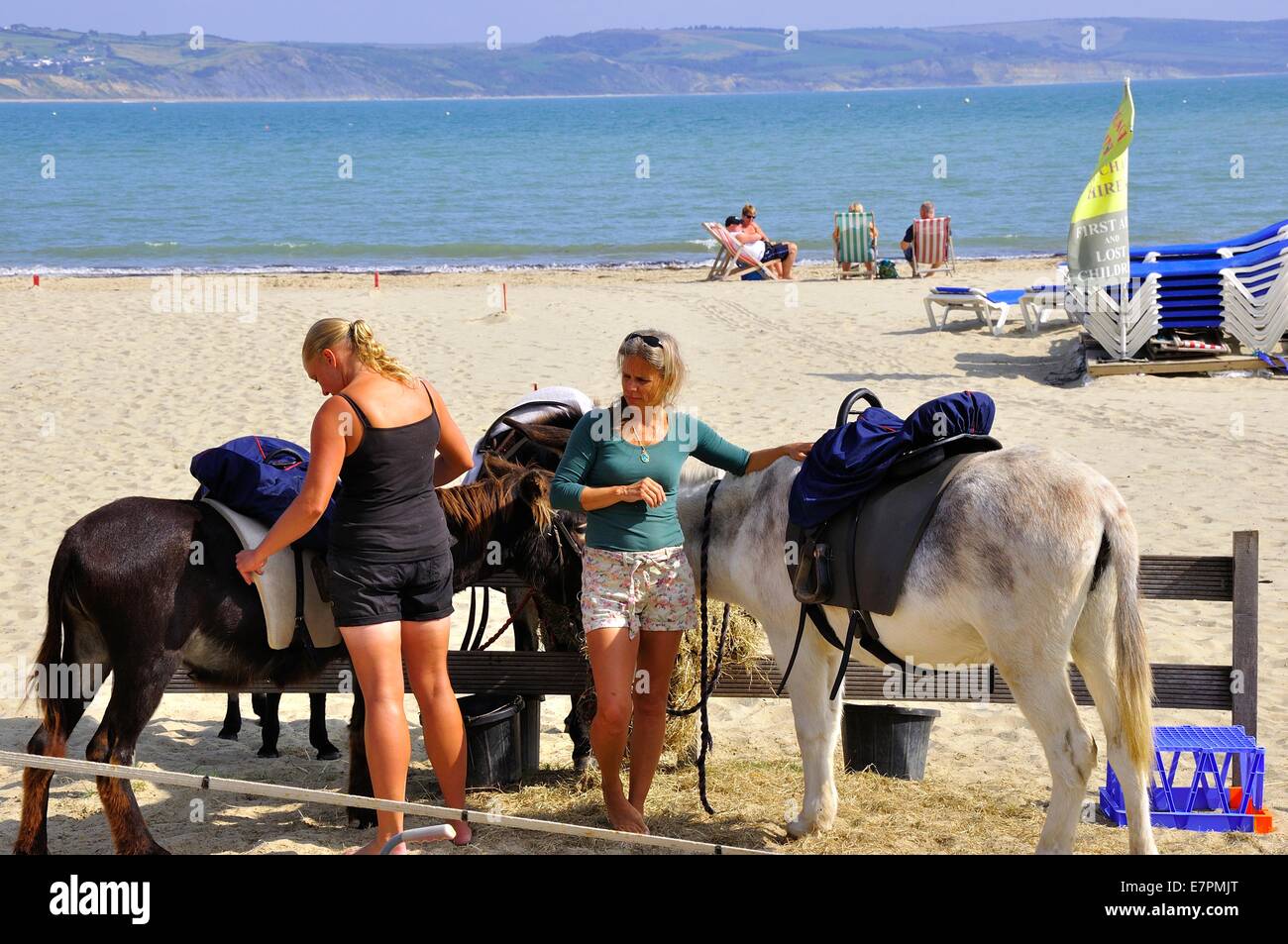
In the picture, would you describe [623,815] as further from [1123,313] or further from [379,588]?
[1123,313]

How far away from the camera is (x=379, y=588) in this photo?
13.3 feet

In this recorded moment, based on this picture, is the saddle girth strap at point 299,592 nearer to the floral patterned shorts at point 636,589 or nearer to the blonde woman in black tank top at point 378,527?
the blonde woman in black tank top at point 378,527

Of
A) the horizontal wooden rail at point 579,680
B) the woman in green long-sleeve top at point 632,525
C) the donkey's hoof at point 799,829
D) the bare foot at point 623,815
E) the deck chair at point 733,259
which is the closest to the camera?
the woman in green long-sleeve top at point 632,525

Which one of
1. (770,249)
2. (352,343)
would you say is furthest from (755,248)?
(352,343)

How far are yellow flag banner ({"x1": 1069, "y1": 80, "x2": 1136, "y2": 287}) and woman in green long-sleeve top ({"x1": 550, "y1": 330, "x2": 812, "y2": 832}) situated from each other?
1091 cm

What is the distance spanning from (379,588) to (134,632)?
0.94 m

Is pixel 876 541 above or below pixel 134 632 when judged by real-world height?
above

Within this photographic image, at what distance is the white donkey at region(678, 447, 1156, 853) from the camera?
3934 mm

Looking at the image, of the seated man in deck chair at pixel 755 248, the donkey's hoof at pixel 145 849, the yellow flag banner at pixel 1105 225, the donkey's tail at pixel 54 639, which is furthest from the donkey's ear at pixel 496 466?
the seated man in deck chair at pixel 755 248

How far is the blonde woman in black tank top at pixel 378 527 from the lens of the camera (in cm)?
398

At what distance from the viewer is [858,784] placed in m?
5.26

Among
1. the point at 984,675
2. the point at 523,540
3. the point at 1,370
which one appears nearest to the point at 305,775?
the point at 523,540

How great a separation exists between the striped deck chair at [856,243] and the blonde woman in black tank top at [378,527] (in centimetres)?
1981
